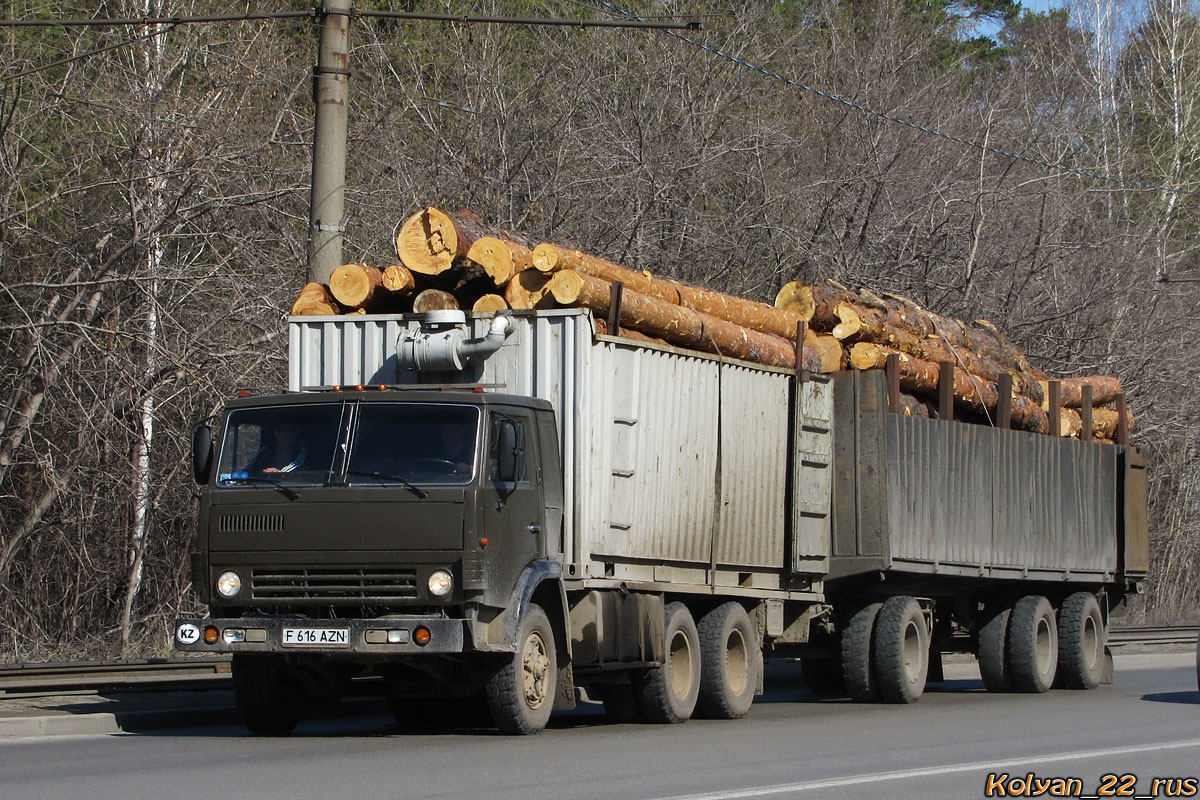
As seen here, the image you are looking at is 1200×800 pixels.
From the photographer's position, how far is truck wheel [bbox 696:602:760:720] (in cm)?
1338

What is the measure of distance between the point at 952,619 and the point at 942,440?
2.98 meters

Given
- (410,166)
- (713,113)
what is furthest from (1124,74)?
(410,166)

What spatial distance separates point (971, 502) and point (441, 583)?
779 centimetres

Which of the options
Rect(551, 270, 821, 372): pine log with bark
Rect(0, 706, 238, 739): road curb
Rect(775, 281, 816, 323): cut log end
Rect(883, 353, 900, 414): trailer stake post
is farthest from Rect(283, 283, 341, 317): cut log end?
Rect(883, 353, 900, 414): trailer stake post

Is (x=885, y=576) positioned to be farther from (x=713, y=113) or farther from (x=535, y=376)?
(x=713, y=113)

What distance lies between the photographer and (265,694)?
1166 centimetres

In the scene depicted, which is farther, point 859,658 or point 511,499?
point 859,658

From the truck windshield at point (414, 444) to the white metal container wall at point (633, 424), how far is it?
3.35ft

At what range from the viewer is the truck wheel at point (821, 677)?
17.2 metres

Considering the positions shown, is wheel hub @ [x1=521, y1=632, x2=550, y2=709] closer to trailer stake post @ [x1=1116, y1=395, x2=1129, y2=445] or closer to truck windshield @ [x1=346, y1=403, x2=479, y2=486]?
truck windshield @ [x1=346, y1=403, x2=479, y2=486]

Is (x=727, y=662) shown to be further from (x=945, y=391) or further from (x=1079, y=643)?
(x=1079, y=643)

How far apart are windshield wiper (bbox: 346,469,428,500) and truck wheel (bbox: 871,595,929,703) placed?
656 cm

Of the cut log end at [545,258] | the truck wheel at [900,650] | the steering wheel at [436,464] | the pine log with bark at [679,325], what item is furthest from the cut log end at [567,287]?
the truck wheel at [900,650]

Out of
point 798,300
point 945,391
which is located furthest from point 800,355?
point 945,391
